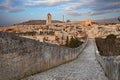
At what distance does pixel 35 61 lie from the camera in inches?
440

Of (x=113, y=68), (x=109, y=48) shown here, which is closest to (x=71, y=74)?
(x=113, y=68)

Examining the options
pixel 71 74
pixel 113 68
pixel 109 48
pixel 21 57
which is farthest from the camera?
pixel 109 48

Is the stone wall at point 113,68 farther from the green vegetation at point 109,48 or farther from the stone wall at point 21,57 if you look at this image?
the green vegetation at point 109,48

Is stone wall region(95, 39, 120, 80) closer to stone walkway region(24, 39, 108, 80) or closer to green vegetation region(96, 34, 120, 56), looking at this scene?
stone walkway region(24, 39, 108, 80)

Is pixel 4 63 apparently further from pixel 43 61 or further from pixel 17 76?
pixel 43 61

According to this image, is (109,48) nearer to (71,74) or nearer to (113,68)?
(71,74)

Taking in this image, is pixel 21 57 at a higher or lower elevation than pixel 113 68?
lower

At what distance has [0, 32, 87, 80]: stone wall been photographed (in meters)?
8.41

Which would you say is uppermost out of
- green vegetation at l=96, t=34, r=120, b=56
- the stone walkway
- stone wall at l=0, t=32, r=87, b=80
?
stone wall at l=0, t=32, r=87, b=80

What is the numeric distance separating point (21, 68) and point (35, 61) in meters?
1.59

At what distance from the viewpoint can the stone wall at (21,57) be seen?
27.6 ft

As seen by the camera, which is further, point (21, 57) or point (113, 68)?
point (21, 57)

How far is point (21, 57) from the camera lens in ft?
31.6

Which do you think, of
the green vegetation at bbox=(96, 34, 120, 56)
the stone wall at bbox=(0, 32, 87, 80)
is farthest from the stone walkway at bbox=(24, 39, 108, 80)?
the green vegetation at bbox=(96, 34, 120, 56)
